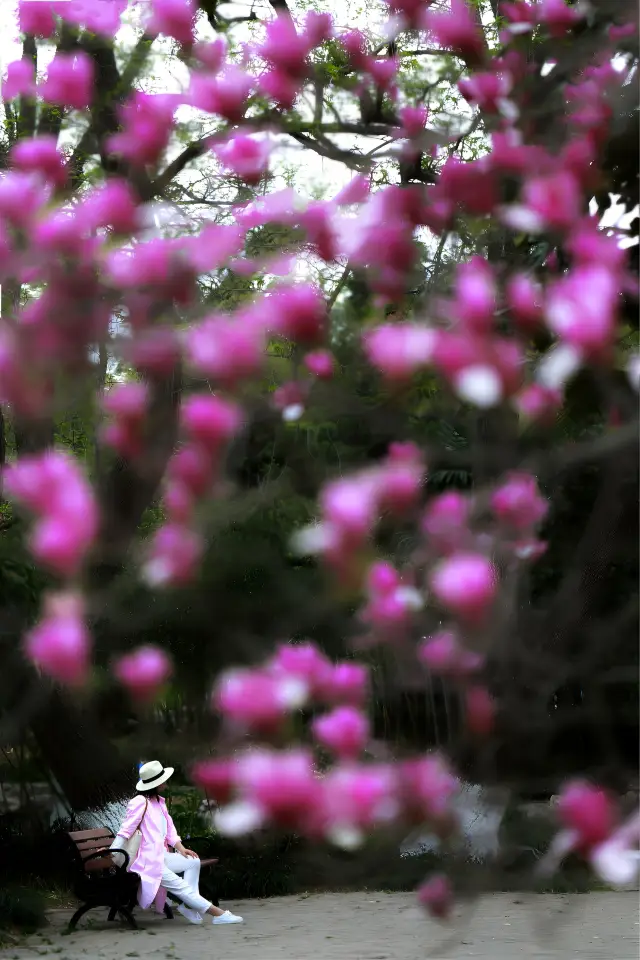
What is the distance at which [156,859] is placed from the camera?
9.07 meters

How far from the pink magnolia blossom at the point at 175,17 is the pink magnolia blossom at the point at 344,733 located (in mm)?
1703

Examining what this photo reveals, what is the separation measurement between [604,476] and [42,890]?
8.89 metres

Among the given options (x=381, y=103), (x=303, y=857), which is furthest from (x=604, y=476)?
(x=303, y=857)

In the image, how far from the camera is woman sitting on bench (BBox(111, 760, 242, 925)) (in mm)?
9031

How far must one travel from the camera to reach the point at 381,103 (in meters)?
4.00

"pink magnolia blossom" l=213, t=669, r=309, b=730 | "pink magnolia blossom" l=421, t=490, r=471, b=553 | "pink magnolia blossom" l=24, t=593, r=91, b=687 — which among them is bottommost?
"pink magnolia blossom" l=213, t=669, r=309, b=730

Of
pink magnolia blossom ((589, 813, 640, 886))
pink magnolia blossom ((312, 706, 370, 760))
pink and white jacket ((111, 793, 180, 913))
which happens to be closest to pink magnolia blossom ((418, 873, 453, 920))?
pink magnolia blossom ((589, 813, 640, 886))

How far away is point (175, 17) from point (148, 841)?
7.12 meters

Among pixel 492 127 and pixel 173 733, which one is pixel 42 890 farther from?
pixel 492 127

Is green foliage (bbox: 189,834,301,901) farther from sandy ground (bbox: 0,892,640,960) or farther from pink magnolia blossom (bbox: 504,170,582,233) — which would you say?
pink magnolia blossom (bbox: 504,170,582,233)

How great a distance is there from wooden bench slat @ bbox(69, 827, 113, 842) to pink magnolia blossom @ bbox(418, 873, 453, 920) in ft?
25.0

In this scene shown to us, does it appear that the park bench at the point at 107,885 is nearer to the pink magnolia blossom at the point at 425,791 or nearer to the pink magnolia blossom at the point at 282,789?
the pink magnolia blossom at the point at 425,791

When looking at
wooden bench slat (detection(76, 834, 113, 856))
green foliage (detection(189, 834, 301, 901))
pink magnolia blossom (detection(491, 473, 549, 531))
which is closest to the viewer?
pink magnolia blossom (detection(491, 473, 549, 531))

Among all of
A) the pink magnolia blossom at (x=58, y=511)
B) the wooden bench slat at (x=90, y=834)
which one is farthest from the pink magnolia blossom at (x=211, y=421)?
the wooden bench slat at (x=90, y=834)
